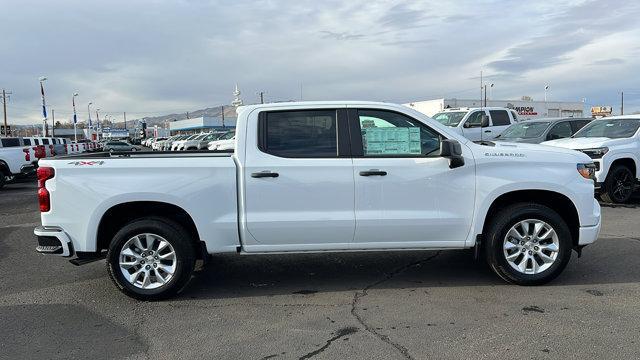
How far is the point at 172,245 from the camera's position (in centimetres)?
514

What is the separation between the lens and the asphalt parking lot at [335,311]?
4078mm

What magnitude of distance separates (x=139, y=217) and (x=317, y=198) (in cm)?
179

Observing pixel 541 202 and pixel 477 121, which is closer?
pixel 541 202

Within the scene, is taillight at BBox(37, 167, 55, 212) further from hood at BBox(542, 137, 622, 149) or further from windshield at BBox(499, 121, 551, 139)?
windshield at BBox(499, 121, 551, 139)

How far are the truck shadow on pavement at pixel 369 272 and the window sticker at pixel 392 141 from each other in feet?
4.66

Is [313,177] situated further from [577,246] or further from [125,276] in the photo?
[577,246]

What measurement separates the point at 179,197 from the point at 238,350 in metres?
1.67

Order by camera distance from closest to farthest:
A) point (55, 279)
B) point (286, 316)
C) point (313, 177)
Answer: point (286, 316), point (313, 177), point (55, 279)

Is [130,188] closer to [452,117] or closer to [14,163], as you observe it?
[14,163]

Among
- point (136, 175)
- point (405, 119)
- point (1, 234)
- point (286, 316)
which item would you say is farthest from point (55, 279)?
point (405, 119)

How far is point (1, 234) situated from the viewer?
897 centimetres

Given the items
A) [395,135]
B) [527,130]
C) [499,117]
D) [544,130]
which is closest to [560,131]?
[544,130]

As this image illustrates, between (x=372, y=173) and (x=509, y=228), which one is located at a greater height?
(x=372, y=173)

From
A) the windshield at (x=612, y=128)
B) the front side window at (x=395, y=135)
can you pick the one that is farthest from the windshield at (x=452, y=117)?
the front side window at (x=395, y=135)
